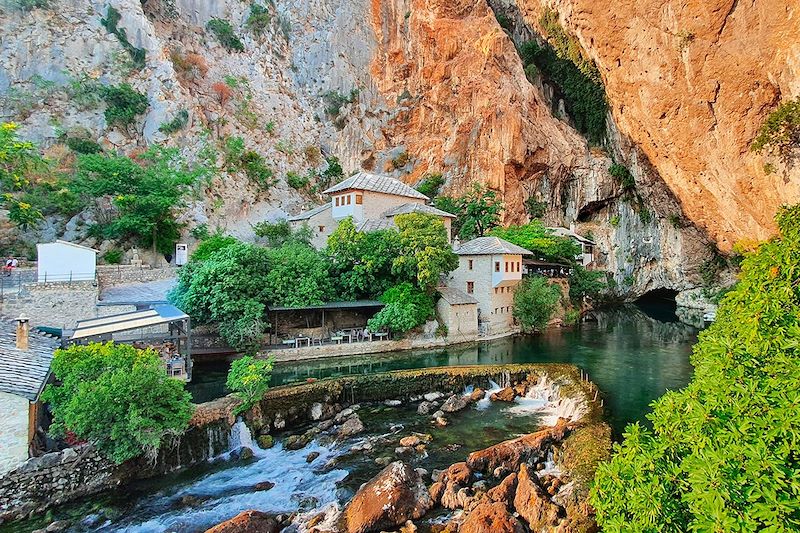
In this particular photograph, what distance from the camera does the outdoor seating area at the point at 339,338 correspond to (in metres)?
21.6

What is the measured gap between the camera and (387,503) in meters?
8.98

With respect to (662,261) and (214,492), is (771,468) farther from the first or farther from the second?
(662,261)

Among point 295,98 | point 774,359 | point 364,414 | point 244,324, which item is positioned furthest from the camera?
point 295,98

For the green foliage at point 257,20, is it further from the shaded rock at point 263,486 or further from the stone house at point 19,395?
the shaded rock at point 263,486

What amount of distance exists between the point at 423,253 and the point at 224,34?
4203 cm

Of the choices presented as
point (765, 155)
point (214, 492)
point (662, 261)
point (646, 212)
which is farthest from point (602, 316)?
point (214, 492)

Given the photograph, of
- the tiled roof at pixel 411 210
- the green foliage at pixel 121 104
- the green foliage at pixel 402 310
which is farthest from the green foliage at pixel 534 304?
the green foliage at pixel 121 104

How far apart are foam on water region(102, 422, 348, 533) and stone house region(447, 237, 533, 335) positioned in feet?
53.2

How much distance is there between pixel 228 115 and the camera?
44500 mm

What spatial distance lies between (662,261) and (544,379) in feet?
85.4

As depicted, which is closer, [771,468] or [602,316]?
[771,468]

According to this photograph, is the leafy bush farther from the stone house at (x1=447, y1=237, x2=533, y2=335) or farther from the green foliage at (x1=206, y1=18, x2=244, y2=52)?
the stone house at (x1=447, y1=237, x2=533, y2=335)

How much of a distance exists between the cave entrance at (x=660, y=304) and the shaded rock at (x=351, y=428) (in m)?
30.4

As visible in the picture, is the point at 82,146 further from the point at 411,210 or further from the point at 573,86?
the point at 573,86
